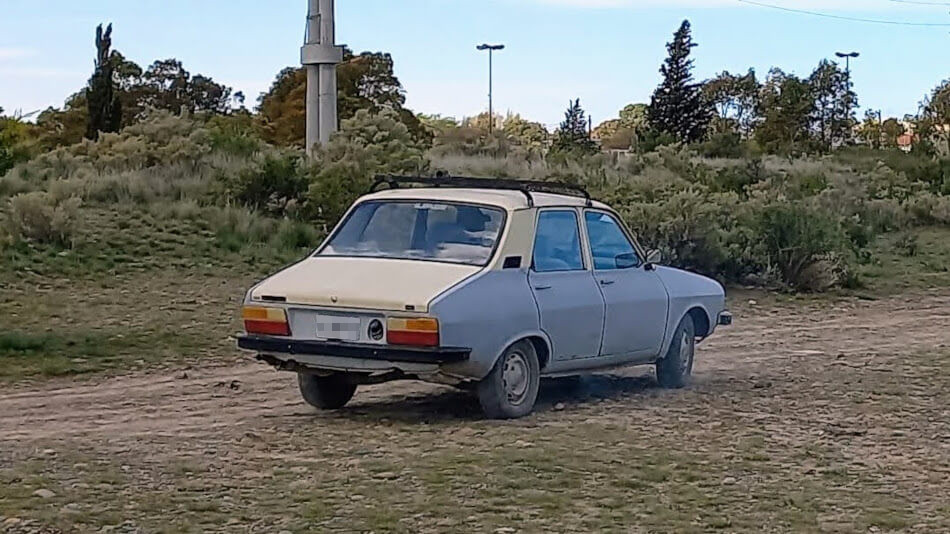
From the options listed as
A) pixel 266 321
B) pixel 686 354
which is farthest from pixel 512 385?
pixel 686 354

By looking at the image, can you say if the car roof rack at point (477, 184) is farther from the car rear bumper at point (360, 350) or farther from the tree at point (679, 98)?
the tree at point (679, 98)

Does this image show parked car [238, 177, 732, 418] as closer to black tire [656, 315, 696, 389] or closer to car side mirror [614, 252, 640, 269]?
car side mirror [614, 252, 640, 269]

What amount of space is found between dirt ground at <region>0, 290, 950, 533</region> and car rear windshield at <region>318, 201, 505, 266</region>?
1042 mm

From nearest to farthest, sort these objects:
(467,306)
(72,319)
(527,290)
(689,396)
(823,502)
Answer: (823,502), (467,306), (527,290), (689,396), (72,319)

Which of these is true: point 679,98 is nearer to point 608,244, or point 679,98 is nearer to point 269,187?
point 269,187

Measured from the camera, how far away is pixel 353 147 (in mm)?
22984

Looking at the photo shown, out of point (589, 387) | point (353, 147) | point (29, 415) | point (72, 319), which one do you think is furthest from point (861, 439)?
point (353, 147)

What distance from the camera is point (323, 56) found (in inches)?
1134

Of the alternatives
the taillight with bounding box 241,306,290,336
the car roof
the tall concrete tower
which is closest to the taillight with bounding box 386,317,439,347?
the taillight with bounding box 241,306,290,336

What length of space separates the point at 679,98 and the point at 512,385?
5920 centimetres

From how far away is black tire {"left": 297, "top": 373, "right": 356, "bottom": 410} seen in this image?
9.55 metres

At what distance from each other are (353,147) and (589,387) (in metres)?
12.6

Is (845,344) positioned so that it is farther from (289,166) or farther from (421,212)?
(289,166)

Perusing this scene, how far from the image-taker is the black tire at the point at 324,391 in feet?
31.3
